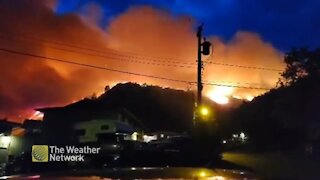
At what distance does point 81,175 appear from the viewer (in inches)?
145

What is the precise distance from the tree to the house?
16.7m

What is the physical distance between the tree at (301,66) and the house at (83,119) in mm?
16710

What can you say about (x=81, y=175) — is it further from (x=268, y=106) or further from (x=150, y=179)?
(x=268, y=106)

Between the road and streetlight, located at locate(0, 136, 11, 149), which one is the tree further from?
streetlight, located at locate(0, 136, 11, 149)

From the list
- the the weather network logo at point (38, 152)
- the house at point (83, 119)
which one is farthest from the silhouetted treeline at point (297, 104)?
the the weather network logo at point (38, 152)

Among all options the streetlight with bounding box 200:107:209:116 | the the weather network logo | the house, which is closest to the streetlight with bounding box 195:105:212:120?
the streetlight with bounding box 200:107:209:116

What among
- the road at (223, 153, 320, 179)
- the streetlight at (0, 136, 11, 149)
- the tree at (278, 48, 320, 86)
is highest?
the tree at (278, 48, 320, 86)

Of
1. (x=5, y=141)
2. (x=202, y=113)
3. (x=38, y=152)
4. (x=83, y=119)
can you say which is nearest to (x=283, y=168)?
(x=202, y=113)

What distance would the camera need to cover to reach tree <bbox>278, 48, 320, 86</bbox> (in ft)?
160

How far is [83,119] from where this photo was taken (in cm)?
5262

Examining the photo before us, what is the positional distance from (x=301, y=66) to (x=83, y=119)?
2190cm

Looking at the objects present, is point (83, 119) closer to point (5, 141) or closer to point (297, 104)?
point (5, 141)

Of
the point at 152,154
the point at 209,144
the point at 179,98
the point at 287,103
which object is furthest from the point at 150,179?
the point at 179,98

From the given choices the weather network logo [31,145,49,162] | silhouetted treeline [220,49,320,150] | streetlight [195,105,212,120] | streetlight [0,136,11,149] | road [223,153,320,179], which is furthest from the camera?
silhouetted treeline [220,49,320,150]
